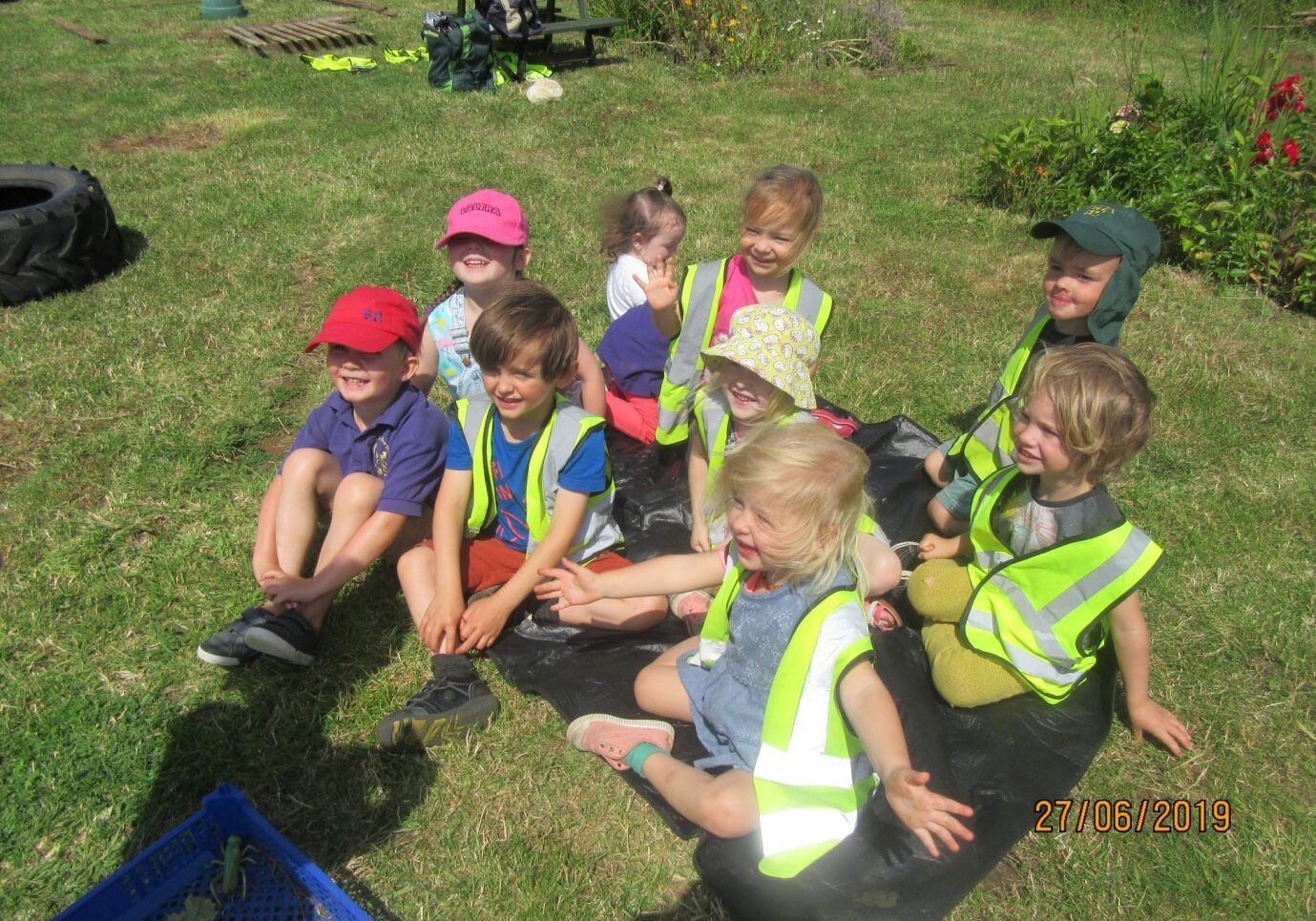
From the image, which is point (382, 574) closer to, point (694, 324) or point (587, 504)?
point (587, 504)

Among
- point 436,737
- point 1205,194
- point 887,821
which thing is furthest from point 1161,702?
point 1205,194

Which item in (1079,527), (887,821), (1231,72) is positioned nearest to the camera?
(887,821)

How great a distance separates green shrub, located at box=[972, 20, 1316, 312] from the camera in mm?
5672

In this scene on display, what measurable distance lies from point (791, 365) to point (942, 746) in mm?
1255

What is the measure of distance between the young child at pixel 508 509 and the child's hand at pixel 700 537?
0.24m

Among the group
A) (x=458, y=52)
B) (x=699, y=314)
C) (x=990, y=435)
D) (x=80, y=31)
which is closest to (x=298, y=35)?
(x=458, y=52)

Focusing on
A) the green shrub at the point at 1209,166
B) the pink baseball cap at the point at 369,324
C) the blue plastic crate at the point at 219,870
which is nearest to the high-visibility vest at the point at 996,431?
the pink baseball cap at the point at 369,324

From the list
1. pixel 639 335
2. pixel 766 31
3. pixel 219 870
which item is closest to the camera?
pixel 219 870

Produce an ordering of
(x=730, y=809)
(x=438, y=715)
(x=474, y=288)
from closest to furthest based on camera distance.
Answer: (x=730, y=809), (x=438, y=715), (x=474, y=288)

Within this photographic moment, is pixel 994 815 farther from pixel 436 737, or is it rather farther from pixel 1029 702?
pixel 436 737

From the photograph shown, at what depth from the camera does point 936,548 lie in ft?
11.0

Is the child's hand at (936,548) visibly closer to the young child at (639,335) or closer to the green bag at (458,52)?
the young child at (639,335)

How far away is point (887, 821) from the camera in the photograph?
2438 mm

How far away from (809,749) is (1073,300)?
2.11m
